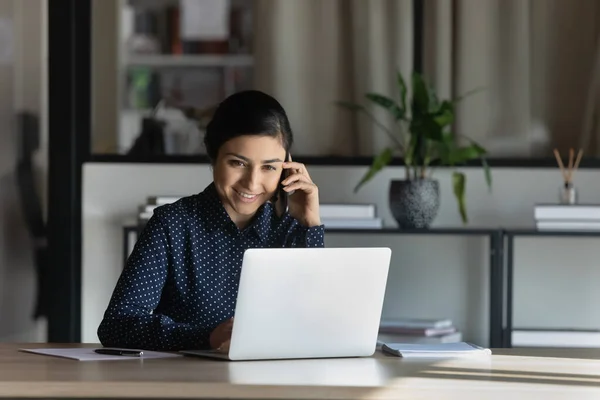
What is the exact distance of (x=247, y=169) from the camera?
2420mm

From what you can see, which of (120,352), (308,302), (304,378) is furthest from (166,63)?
(304,378)

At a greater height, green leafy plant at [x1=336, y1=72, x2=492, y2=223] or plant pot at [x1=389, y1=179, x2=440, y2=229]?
green leafy plant at [x1=336, y1=72, x2=492, y2=223]

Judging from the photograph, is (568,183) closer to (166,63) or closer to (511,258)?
(511,258)

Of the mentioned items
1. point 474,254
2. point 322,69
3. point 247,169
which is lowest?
point 474,254

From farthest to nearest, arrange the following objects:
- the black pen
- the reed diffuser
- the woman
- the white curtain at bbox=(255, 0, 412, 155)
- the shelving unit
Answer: the white curtain at bbox=(255, 0, 412, 155)
the reed diffuser
the shelving unit
the woman
the black pen

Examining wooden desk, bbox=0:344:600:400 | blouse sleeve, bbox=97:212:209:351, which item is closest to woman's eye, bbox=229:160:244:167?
blouse sleeve, bbox=97:212:209:351

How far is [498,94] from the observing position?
4.09 meters

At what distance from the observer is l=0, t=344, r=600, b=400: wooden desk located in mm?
1646

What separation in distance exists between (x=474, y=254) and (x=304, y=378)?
2.37 m

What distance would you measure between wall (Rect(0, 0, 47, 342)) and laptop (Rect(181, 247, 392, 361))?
231 centimetres

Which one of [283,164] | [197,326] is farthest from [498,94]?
[197,326]

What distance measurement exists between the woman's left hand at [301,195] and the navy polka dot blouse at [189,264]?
0.08ft

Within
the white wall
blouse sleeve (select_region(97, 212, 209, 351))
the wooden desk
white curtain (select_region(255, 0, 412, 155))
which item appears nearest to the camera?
the wooden desk

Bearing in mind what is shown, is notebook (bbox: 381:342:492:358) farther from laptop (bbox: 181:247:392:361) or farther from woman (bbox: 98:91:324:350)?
woman (bbox: 98:91:324:350)
